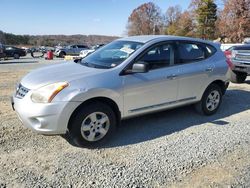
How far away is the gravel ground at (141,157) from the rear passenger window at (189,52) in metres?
1.17

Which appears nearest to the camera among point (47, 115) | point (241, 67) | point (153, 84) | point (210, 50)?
point (47, 115)

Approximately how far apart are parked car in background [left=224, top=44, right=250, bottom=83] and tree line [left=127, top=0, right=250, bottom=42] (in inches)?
1781

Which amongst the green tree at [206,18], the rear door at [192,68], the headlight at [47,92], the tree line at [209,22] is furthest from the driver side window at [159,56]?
the green tree at [206,18]

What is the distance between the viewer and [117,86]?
14.1 feet

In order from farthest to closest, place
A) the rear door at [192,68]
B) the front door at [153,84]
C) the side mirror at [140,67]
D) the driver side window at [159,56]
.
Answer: the rear door at [192,68]
the driver side window at [159,56]
the front door at [153,84]
the side mirror at [140,67]

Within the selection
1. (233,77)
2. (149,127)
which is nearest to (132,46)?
(149,127)

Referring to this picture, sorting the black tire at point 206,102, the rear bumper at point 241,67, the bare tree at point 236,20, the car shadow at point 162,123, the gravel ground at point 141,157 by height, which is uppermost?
the bare tree at point 236,20

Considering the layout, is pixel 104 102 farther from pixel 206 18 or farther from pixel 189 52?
pixel 206 18

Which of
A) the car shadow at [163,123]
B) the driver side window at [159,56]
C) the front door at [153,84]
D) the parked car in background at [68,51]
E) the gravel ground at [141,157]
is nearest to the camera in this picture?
the gravel ground at [141,157]

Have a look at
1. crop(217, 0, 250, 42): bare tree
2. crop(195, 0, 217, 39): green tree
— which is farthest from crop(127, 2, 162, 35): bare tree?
crop(217, 0, 250, 42): bare tree

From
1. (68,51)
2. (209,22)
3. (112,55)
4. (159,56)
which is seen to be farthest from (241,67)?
(209,22)

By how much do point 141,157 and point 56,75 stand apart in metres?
1.74

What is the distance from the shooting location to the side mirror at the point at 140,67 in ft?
14.3

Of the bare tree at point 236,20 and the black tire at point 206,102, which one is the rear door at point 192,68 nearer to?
the black tire at point 206,102
